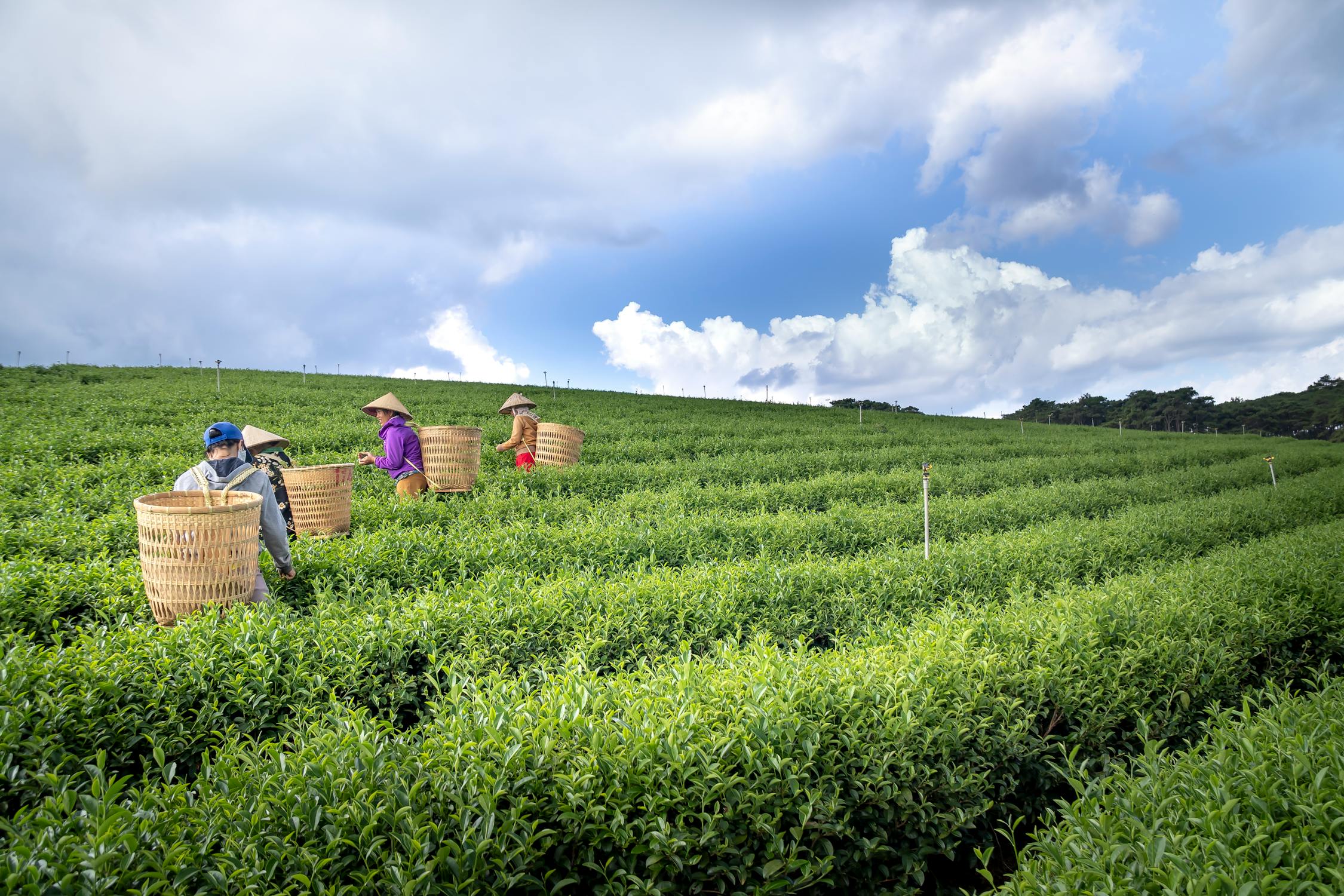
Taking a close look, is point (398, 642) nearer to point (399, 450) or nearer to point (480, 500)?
point (480, 500)

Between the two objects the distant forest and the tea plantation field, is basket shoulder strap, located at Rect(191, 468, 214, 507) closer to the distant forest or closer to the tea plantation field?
the tea plantation field

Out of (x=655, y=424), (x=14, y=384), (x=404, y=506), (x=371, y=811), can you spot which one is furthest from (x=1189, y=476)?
(x=14, y=384)

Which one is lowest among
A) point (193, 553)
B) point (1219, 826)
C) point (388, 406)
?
point (1219, 826)

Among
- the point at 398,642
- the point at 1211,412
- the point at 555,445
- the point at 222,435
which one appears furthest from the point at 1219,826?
the point at 1211,412

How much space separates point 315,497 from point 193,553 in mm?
2672

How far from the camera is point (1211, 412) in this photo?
71.2 metres

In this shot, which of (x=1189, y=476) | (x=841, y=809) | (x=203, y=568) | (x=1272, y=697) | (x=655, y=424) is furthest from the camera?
(x=655, y=424)

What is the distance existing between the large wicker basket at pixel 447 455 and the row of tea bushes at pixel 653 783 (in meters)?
5.81

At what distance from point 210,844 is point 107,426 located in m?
16.2

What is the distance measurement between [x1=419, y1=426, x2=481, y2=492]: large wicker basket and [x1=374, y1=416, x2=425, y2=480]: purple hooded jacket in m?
0.11

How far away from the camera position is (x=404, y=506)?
8.57 m

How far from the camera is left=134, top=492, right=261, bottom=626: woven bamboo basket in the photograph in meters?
4.63

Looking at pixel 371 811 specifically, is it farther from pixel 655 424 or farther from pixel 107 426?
pixel 655 424

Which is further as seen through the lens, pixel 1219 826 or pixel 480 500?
pixel 480 500
